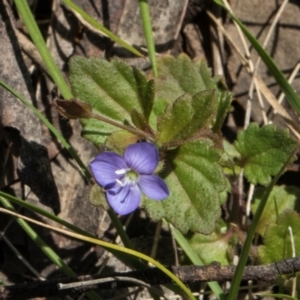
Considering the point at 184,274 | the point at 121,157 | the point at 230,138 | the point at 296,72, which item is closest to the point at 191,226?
the point at 184,274

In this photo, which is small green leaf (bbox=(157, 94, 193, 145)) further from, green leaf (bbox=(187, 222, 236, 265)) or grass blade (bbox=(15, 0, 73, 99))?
green leaf (bbox=(187, 222, 236, 265))

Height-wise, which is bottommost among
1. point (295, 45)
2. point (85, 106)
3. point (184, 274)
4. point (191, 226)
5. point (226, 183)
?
point (184, 274)

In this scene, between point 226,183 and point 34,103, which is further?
point 34,103

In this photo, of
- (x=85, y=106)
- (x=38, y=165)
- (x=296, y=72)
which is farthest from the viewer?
(x=296, y=72)

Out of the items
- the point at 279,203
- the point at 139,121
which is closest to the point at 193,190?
the point at 139,121

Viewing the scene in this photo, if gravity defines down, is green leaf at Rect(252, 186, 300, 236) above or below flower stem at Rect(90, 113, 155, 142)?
below

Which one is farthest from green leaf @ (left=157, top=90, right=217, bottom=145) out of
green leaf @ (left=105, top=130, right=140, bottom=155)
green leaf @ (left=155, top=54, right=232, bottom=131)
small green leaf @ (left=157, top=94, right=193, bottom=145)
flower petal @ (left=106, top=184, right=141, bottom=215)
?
green leaf @ (left=155, top=54, right=232, bottom=131)

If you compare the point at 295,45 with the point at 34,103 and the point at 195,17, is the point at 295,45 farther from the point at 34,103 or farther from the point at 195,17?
the point at 34,103
